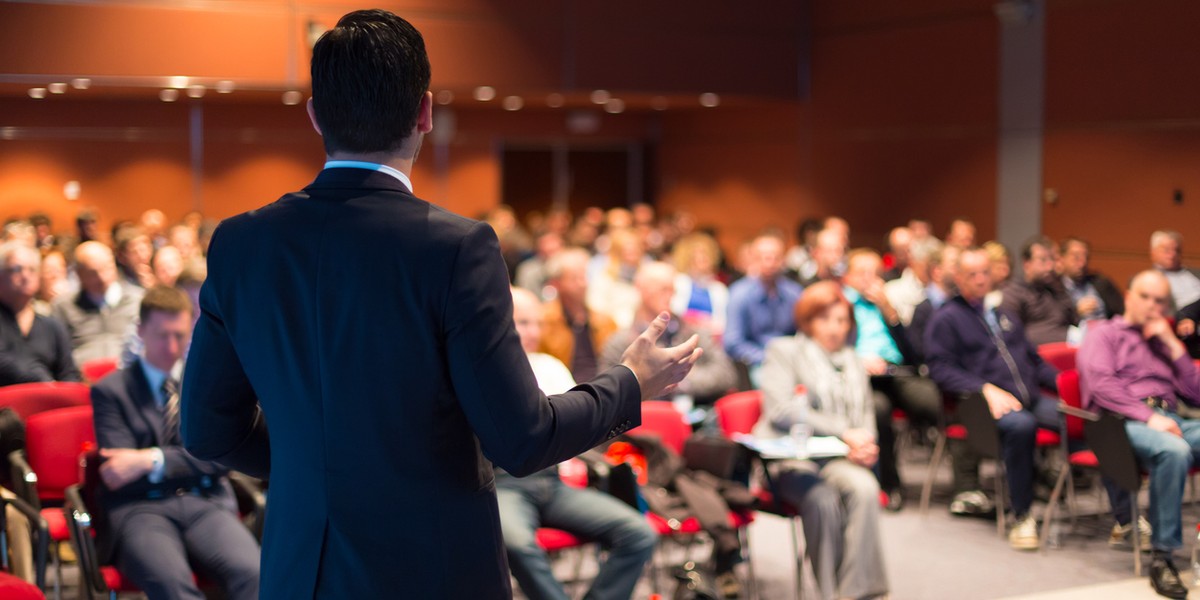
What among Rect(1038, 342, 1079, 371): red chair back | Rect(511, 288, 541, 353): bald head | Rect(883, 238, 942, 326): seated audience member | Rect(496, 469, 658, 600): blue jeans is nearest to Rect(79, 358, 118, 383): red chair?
Rect(511, 288, 541, 353): bald head

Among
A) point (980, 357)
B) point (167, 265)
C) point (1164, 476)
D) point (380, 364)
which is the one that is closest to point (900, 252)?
point (980, 357)

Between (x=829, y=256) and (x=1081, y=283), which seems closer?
(x=829, y=256)

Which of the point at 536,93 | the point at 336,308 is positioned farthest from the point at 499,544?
the point at 536,93

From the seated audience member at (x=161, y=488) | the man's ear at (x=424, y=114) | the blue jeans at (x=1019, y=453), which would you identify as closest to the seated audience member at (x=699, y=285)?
the blue jeans at (x=1019, y=453)

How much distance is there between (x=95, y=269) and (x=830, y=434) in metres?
4.41

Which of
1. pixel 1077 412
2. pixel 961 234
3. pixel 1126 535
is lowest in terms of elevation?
pixel 1126 535

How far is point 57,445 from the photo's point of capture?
15.2 ft

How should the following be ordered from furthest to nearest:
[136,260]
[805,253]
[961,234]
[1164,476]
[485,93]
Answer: [485,93] → [805,253] → [961,234] → [136,260] → [1164,476]

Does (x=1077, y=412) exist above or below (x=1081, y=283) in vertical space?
below

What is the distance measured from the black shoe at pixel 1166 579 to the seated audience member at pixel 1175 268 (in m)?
3.24

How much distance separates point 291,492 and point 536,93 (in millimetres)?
11341

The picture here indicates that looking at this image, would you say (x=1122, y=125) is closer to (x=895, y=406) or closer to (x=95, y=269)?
(x=895, y=406)

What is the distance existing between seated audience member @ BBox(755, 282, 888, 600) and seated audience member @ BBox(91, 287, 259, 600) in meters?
2.27

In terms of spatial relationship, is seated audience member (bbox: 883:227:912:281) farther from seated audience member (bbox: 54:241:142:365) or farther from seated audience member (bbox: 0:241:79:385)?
seated audience member (bbox: 0:241:79:385)
